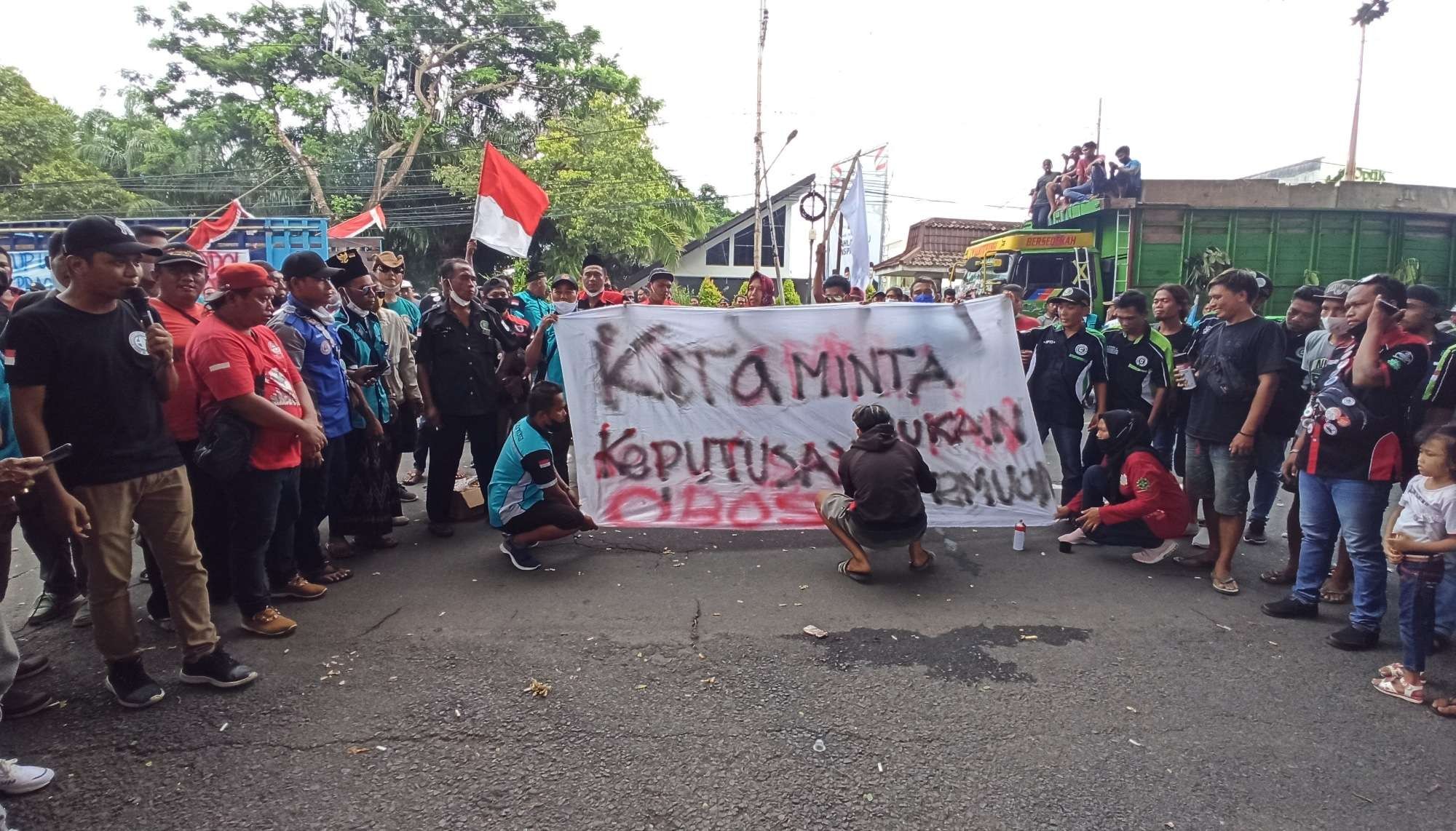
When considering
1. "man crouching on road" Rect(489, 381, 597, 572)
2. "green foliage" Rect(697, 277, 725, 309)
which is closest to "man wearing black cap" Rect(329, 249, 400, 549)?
"man crouching on road" Rect(489, 381, 597, 572)

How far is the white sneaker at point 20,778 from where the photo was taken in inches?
96.3

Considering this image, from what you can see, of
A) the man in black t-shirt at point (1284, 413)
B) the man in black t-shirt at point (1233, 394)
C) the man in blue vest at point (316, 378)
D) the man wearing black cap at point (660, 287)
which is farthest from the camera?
the man wearing black cap at point (660, 287)

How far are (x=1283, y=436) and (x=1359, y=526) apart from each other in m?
1.31

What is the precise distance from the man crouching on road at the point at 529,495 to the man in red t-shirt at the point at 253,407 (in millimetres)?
1110

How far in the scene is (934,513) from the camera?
16.3 feet

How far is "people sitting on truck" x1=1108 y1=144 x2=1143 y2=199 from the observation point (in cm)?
1244

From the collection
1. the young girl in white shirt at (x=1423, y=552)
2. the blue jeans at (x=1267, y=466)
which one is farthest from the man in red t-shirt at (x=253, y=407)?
the blue jeans at (x=1267, y=466)

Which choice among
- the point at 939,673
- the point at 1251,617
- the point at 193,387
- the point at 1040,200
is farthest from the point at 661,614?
the point at 1040,200

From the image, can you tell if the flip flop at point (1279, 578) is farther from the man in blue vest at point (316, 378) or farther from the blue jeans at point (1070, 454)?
the man in blue vest at point (316, 378)

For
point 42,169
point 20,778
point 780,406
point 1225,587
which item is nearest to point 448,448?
point 780,406

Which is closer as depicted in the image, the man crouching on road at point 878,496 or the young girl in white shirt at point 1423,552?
the young girl in white shirt at point 1423,552

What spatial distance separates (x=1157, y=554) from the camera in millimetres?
4688

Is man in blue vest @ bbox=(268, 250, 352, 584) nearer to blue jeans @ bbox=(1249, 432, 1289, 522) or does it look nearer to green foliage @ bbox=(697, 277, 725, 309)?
blue jeans @ bbox=(1249, 432, 1289, 522)

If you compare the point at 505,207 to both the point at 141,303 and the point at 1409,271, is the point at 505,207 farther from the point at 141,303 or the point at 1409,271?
the point at 1409,271
